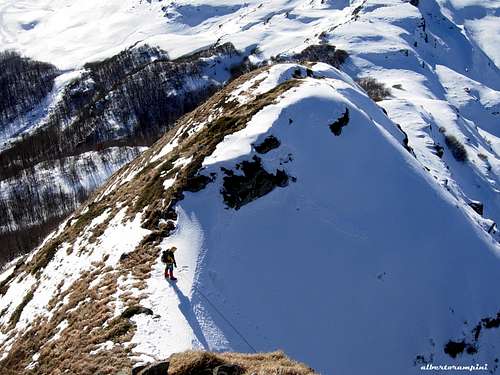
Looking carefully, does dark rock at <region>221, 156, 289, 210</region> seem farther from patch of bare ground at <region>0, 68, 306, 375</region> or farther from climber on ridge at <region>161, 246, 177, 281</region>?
climber on ridge at <region>161, 246, 177, 281</region>

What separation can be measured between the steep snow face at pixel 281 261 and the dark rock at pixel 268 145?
3.9 inches

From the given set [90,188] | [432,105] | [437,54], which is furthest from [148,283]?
[437,54]

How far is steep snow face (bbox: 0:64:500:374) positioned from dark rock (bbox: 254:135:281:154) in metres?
0.10

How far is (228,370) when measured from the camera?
13.3 meters

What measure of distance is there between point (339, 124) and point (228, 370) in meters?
25.6

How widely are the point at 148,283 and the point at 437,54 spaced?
191 m

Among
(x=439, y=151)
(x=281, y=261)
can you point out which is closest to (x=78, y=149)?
(x=439, y=151)

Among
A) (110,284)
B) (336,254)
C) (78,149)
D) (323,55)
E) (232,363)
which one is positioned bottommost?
(78,149)

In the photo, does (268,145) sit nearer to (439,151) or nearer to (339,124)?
(339,124)

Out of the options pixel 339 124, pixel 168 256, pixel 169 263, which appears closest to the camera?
pixel 169 263

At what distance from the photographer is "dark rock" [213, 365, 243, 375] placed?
1312 cm

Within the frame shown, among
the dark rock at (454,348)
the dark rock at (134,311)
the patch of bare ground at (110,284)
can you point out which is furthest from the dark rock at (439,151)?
the dark rock at (134,311)

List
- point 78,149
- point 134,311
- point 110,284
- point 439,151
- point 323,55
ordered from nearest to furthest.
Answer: point 134,311 < point 110,284 < point 439,151 < point 323,55 < point 78,149

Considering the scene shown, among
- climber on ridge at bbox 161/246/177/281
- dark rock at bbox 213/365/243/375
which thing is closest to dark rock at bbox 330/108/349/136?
climber on ridge at bbox 161/246/177/281
